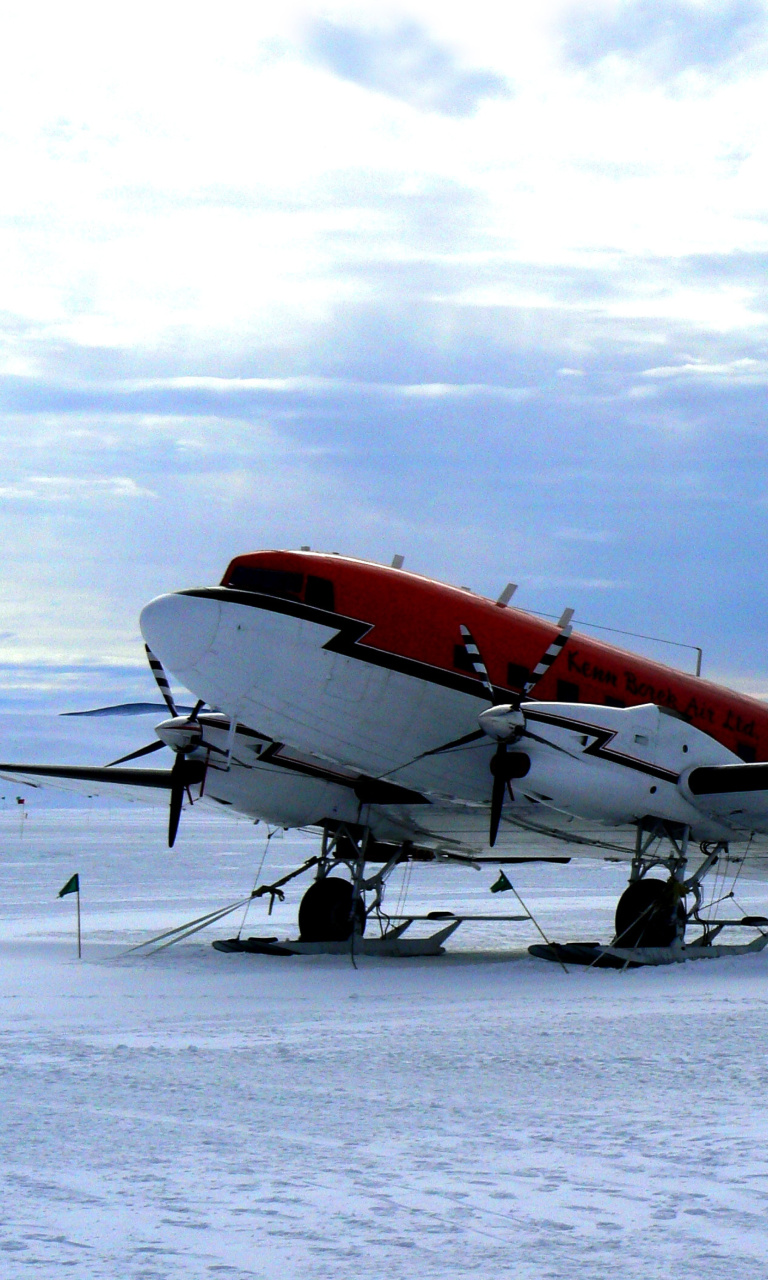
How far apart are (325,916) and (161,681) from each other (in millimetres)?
4776

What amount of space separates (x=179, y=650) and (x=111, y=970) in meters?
4.16

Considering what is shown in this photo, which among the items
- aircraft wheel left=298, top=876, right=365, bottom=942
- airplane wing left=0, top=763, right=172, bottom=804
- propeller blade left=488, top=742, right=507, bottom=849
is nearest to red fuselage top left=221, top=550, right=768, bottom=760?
propeller blade left=488, top=742, right=507, bottom=849

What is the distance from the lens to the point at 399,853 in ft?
73.9

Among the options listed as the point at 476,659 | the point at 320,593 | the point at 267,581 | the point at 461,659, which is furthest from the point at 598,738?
the point at 267,581

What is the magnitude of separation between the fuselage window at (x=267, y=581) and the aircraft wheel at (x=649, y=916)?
6.64 m

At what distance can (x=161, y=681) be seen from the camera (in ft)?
65.3

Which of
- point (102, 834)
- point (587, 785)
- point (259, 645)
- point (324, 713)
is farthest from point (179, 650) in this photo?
point (102, 834)

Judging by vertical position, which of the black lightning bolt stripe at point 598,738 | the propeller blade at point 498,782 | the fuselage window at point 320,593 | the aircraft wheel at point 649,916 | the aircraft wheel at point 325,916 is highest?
the fuselage window at point 320,593

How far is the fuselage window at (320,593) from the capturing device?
58.7ft

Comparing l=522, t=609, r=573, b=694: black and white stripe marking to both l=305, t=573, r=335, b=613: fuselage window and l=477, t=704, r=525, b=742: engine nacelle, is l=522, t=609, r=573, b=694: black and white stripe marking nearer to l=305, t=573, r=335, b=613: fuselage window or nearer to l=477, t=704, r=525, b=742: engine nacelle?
l=477, t=704, r=525, b=742: engine nacelle

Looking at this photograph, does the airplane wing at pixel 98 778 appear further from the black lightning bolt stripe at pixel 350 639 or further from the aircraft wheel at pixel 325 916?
the black lightning bolt stripe at pixel 350 639

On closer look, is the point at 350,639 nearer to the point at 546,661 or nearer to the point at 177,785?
the point at 546,661

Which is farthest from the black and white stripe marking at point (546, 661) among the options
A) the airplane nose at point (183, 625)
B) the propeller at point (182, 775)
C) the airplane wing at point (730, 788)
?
the propeller at point (182, 775)

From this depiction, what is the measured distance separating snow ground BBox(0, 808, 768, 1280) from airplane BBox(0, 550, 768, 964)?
7.21ft
